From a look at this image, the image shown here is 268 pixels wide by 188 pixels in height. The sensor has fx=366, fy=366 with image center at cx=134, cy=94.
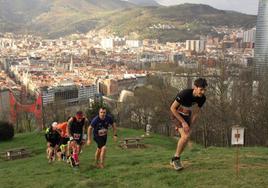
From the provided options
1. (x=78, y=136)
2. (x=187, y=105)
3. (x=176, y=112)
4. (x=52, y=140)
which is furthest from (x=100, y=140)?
(x=52, y=140)

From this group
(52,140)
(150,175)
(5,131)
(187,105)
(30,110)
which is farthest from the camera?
(30,110)

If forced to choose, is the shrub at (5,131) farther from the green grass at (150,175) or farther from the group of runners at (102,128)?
the green grass at (150,175)

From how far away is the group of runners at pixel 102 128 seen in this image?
24.7 ft

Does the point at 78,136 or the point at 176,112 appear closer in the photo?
the point at 176,112

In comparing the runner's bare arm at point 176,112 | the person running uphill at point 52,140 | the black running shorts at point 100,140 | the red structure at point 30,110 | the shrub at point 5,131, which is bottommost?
the red structure at point 30,110

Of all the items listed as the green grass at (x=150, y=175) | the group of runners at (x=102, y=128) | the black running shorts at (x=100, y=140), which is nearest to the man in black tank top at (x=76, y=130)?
the group of runners at (x=102, y=128)

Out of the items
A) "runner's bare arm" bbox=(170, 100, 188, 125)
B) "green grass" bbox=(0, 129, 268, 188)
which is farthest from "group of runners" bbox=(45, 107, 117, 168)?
"runner's bare arm" bbox=(170, 100, 188, 125)

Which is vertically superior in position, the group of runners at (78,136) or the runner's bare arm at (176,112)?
the runner's bare arm at (176,112)

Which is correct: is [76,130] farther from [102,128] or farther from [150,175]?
[150,175]

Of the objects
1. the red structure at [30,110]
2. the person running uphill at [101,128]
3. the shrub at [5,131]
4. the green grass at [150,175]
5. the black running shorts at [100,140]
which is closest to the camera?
the green grass at [150,175]

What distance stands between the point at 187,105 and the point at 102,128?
9.27 ft

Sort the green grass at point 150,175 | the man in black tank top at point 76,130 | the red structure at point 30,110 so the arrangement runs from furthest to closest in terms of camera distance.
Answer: the red structure at point 30,110 < the man in black tank top at point 76,130 < the green grass at point 150,175

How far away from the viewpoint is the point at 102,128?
956cm

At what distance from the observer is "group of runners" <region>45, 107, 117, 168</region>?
9531mm
